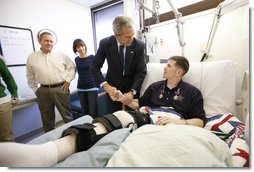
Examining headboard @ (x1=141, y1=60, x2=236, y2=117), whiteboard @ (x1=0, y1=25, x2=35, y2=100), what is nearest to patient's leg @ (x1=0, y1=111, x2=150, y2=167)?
whiteboard @ (x1=0, y1=25, x2=35, y2=100)

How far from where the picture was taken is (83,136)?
59cm

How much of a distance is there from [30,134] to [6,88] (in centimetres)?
32

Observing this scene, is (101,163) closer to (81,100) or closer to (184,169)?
(184,169)

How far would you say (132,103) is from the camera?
3.53 feet

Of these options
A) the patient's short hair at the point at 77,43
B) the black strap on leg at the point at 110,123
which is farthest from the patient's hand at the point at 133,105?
the patient's short hair at the point at 77,43

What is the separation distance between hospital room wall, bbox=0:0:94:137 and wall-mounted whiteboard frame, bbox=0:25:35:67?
0.09ft

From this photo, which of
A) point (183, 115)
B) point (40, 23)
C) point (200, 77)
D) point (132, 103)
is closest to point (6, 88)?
point (40, 23)

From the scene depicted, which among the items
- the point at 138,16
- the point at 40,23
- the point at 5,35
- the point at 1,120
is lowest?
the point at 1,120

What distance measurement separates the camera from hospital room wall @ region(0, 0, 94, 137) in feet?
2.49

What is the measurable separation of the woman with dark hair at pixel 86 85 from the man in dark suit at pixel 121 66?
423mm

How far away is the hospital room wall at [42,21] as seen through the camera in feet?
2.49

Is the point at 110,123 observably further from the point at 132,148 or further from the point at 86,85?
the point at 86,85

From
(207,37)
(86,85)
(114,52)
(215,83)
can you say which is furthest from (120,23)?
(86,85)

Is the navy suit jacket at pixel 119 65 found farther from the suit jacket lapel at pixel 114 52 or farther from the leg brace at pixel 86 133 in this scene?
the leg brace at pixel 86 133
